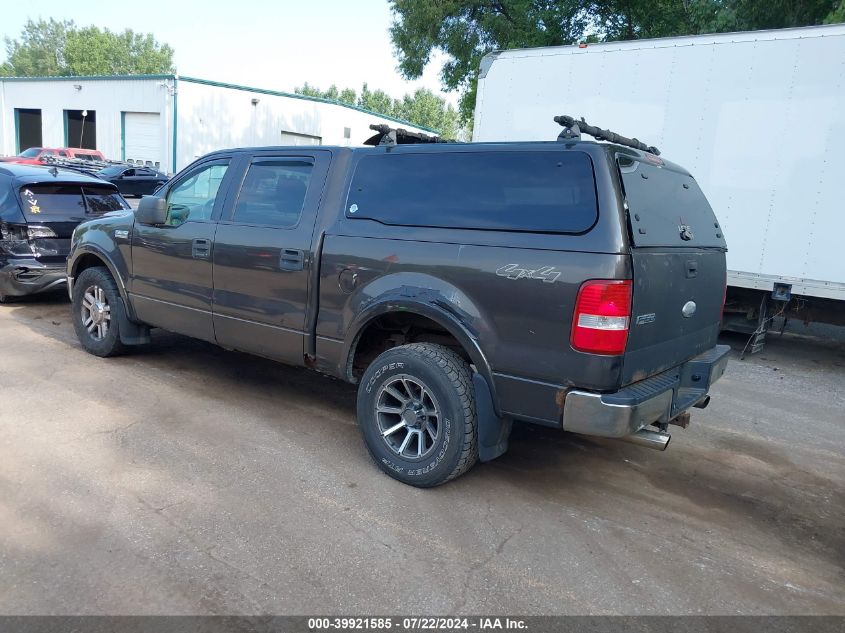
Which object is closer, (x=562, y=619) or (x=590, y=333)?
(x=562, y=619)

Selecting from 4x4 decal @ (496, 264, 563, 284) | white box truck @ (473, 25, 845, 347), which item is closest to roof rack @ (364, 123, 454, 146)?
4x4 decal @ (496, 264, 563, 284)

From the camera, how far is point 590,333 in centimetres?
324

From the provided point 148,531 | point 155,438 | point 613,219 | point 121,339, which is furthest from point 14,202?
point 613,219

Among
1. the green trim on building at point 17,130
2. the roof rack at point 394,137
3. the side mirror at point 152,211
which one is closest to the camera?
the roof rack at point 394,137

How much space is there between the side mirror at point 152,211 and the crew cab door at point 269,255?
65 centimetres

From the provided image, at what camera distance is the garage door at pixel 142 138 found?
96.8ft

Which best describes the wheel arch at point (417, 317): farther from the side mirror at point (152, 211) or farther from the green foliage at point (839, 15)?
the green foliage at point (839, 15)

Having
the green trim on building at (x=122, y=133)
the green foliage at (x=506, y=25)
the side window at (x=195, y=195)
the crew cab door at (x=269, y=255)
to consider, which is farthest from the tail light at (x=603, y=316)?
the green trim on building at (x=122, y=133)

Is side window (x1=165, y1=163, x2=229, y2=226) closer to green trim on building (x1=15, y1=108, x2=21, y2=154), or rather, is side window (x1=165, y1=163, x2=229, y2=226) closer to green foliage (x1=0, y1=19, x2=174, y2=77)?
green trim on building (x1=15, y1=108, x2=21, y2=154)

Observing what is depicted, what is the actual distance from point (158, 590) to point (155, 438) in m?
1.73

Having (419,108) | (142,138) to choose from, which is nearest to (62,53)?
(419,108)

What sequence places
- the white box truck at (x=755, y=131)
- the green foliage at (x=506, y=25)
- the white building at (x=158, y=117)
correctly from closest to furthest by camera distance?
the white box truck at (x=755, y=131), the green foliage at (x=506, y=25), the white building at (x=158, y=117)

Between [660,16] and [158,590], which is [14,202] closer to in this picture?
[158,590]

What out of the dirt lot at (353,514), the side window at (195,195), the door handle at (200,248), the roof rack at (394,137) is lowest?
the dirt lot at (353,514)
